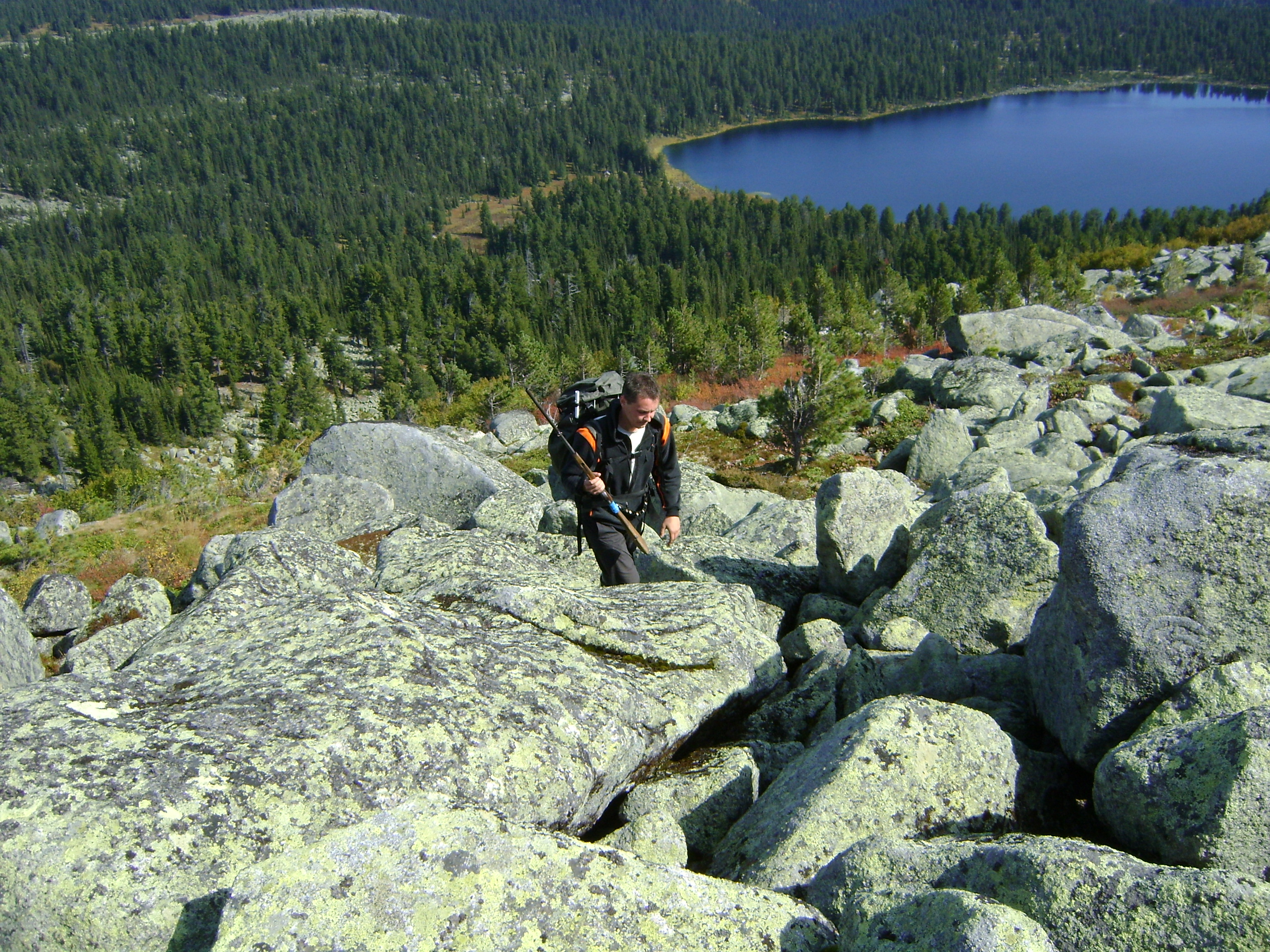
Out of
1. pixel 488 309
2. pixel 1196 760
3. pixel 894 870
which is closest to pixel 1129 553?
pixel 1196 760

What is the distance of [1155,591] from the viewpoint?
5.49m

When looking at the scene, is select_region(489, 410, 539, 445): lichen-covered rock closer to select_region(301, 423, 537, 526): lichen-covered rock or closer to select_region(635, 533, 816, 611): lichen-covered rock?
select_region(301, 423, 537, 526): lichen-covered rock

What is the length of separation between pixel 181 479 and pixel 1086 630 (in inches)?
1412

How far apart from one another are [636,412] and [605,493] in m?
1.07

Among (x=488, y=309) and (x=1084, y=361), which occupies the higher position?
(x=1084, y=361)

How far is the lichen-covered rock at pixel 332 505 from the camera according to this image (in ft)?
50.0

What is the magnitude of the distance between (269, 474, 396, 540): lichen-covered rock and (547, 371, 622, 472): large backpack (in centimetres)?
684

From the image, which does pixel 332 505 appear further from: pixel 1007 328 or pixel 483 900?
pixel 1007 328

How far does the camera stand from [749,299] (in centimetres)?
11612

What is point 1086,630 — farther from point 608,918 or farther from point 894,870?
point 608,918

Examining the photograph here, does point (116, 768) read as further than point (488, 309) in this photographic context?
No

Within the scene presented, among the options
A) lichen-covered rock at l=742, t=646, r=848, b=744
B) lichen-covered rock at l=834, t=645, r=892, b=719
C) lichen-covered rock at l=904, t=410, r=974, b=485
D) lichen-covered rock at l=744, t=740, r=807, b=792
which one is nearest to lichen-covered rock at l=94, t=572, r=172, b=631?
lichen-covered rock at l=742, t=646, r=848, b=744

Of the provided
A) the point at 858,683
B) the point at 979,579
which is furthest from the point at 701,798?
the point at 979,579

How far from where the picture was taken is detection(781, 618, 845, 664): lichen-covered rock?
7.89m
